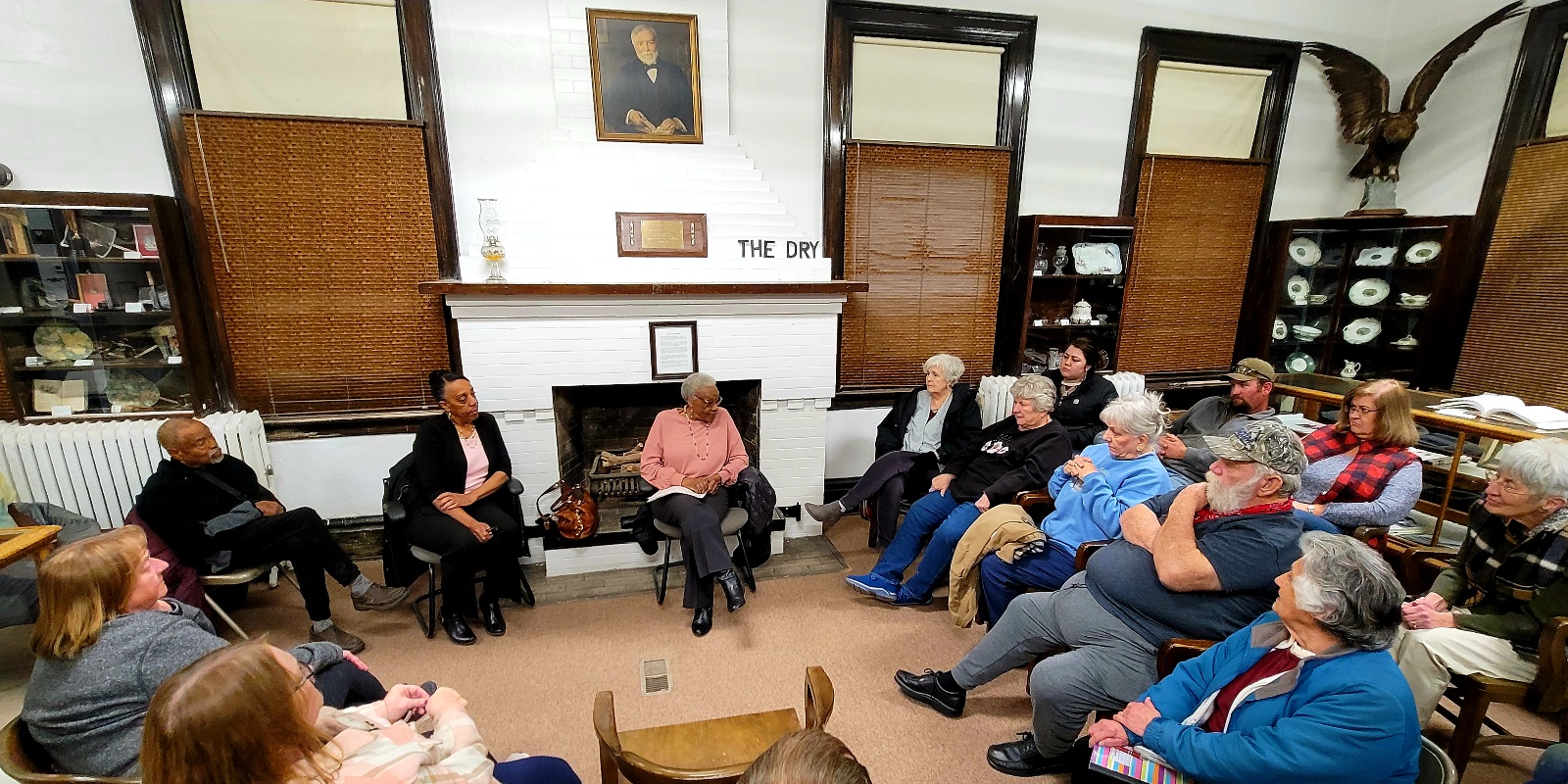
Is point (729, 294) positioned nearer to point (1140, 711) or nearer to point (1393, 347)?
point (1140, 711)

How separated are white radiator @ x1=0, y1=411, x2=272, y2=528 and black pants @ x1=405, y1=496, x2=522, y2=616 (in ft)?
4.22

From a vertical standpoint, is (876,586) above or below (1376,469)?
below

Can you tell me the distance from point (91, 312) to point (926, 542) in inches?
165

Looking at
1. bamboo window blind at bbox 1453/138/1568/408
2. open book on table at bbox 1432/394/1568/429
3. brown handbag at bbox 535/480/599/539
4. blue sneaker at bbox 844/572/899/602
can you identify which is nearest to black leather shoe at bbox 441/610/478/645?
brown handbag at bbox 535/480/599/539

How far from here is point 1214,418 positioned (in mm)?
3281

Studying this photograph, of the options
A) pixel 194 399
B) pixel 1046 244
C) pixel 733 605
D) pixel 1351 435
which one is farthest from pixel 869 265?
pixel 194 399

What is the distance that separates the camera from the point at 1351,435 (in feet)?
8.33

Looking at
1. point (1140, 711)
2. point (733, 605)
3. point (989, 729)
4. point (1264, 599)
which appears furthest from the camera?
point (733, 605)

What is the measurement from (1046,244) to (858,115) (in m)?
1.50

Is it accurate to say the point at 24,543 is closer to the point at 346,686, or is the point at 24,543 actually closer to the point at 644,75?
the point at 346,686

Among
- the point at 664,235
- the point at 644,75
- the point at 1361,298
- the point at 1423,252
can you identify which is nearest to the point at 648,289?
the point at 664,235

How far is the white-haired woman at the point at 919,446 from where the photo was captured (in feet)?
10.8

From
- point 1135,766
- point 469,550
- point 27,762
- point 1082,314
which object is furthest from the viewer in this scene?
point 1082,314

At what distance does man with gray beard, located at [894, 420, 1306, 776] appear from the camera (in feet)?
5.33
